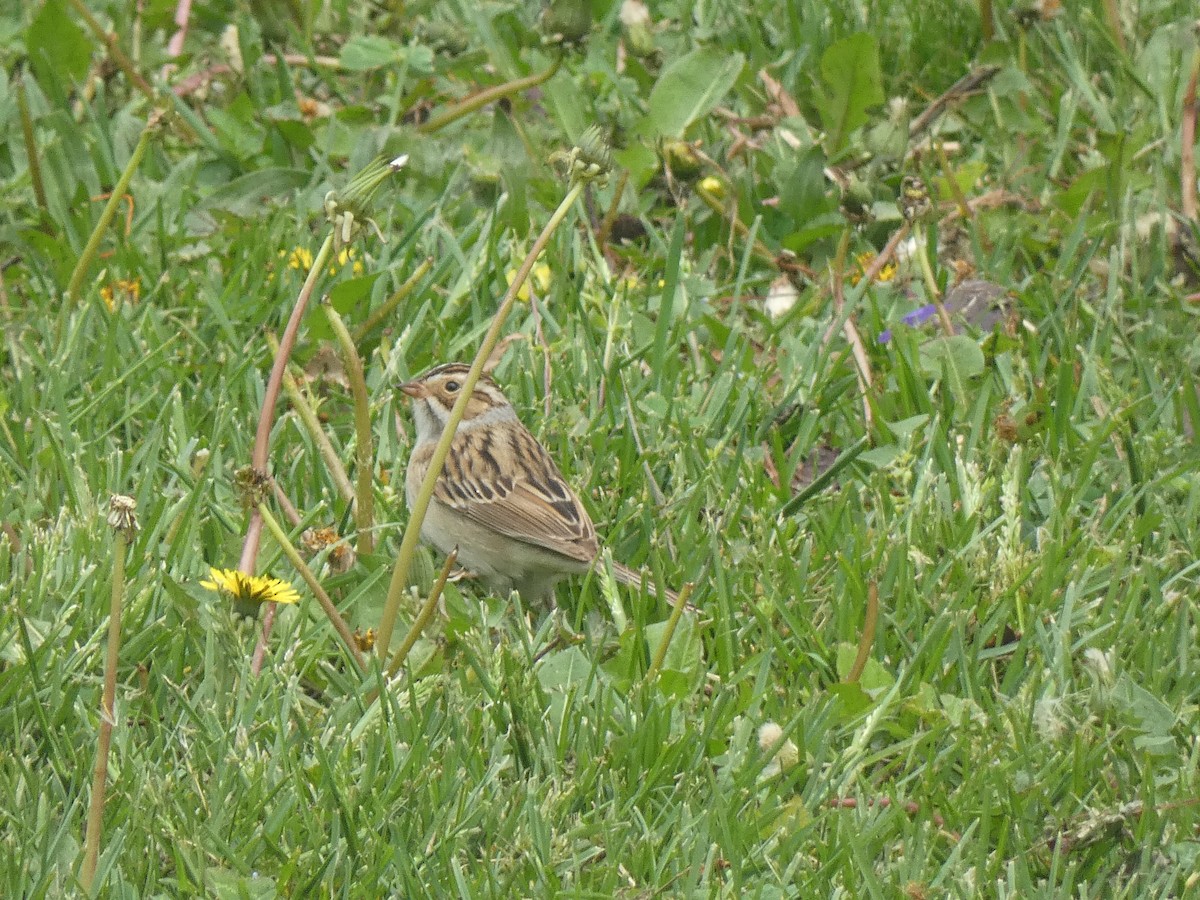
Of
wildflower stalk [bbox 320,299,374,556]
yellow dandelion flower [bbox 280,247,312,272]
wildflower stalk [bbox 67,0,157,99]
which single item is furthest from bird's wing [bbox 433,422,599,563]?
wildflower stalk [bbox 67,0,157,99]

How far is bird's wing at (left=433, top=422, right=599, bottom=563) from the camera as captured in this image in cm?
438

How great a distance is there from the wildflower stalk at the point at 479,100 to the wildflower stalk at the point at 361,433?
2.14 meters

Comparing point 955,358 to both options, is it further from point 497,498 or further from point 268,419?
point 268,419

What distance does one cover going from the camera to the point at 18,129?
648 centimetres

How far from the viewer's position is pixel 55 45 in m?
6.59

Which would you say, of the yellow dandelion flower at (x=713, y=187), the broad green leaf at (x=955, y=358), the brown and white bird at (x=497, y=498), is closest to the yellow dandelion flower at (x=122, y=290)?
the brown and white bird at (x=497, y=498)

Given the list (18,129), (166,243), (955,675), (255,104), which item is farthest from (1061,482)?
(18,129)

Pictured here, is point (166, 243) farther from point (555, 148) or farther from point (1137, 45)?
point (1137, 45)

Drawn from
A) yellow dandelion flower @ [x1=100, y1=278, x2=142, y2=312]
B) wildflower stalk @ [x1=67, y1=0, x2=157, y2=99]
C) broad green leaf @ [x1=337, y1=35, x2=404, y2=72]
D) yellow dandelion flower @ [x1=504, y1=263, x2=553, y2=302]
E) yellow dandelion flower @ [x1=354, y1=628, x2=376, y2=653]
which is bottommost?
yellow dandelion flower @ [x1=504, y1=263, x2=553, y2=302]

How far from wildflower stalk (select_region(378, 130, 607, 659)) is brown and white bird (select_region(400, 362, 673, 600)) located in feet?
2.74

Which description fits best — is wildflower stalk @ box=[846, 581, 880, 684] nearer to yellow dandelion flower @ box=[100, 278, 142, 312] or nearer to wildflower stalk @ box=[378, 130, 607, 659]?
wildflower stalk @ box=[378, 130, 607, 659]

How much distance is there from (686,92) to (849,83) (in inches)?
22.9

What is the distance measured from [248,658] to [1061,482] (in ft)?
7.32

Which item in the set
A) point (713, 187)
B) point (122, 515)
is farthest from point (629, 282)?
point (122, 515)
